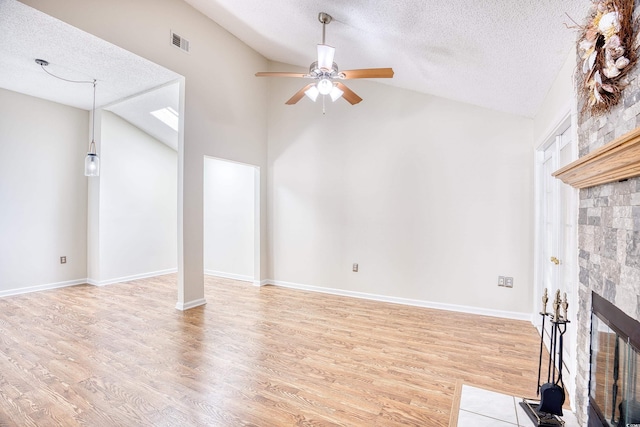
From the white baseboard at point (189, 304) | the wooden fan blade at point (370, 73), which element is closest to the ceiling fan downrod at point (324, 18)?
the wooden fan blade at point (370, 73)

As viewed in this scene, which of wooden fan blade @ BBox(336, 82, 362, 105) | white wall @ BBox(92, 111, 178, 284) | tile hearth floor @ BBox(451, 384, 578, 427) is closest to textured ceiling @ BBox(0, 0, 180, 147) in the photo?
white wall @ BBox(92, 111, 178, 284)

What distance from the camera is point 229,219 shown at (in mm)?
5906

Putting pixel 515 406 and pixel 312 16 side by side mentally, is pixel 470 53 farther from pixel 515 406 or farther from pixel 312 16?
pixel 515 406

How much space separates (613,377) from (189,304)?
158 inches

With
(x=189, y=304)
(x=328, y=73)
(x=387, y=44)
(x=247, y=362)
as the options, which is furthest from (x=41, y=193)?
(x=387, y=44)

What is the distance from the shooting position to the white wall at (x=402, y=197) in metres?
3.83

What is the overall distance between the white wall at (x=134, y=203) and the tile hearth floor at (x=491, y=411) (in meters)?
5.59

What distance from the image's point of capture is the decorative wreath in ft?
4.17

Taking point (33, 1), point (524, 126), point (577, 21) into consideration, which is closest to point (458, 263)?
point (524, 126)

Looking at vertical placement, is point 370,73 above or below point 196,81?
below

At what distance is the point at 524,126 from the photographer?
12.3 ft

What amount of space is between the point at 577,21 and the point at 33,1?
404 cm

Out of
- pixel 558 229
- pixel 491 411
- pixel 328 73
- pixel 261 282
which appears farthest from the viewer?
pixel 261 282

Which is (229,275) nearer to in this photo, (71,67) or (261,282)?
(261,282)
